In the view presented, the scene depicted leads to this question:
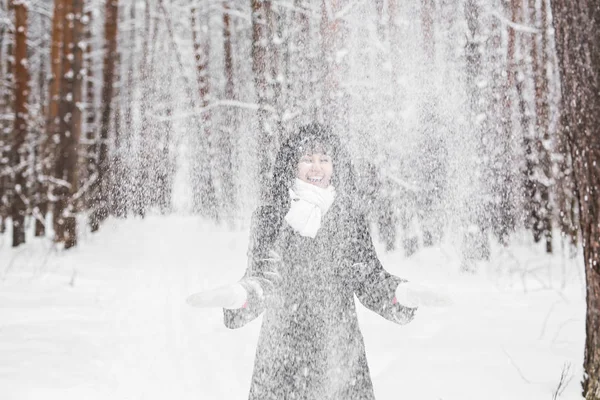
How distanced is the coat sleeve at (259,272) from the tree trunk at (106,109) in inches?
452

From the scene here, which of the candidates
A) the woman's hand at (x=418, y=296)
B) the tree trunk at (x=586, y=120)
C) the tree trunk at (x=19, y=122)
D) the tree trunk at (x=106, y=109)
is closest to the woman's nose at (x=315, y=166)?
the woman's hand at (x=418, y=296)

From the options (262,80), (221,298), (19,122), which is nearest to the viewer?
(221,298)

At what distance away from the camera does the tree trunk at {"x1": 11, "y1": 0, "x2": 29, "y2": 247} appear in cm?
1079

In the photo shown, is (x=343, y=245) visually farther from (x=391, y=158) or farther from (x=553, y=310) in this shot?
(x=391, y=158)

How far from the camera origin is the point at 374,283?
90.0 inches

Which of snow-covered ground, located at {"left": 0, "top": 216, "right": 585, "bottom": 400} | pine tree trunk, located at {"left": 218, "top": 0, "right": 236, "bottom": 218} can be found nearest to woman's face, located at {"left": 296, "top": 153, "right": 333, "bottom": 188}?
snow-covered ground, located at {"left": 0, "top": 216, "right": 585, "bottom": 400}

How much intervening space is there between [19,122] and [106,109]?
215cm

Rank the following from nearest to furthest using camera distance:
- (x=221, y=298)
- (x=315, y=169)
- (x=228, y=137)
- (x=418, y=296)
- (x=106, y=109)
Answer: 1. (x=221, y=298)
2. (x=418, y=296)
3. (x=315, y=169)
4. (x=106, y=109)
5. (x=228, y=137)

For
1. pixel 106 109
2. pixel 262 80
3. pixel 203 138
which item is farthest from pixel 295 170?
pixel 203 138

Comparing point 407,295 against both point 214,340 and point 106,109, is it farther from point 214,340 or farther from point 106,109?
point 106,109

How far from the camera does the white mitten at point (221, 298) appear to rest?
5.72 feet

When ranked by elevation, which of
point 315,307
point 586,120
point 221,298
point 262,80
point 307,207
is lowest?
point 315,307


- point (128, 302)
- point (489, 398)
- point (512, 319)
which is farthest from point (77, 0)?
point (489, 398)

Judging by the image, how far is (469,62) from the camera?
8.45 meters
